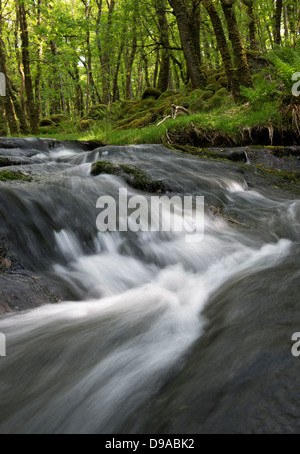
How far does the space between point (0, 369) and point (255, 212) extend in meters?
3.61

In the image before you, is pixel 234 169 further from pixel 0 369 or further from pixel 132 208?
pixel 0 369

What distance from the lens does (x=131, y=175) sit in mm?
4816

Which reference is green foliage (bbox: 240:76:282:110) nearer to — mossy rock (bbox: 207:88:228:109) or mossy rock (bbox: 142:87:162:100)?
mossy rock (bbox: 207:88:228:109)

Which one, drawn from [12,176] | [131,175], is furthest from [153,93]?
[12,176]

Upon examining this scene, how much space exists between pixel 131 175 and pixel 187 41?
9.05 meters

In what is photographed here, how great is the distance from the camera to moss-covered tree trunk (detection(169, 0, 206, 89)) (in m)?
11.6

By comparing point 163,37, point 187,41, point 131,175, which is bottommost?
point 131,175

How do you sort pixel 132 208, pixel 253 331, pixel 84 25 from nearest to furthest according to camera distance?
pixel 253 331
pixel 132 208
pixel 84 25

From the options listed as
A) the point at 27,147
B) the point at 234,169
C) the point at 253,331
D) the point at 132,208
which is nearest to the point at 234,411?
the point at 253,331

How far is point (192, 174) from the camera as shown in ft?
17.4
